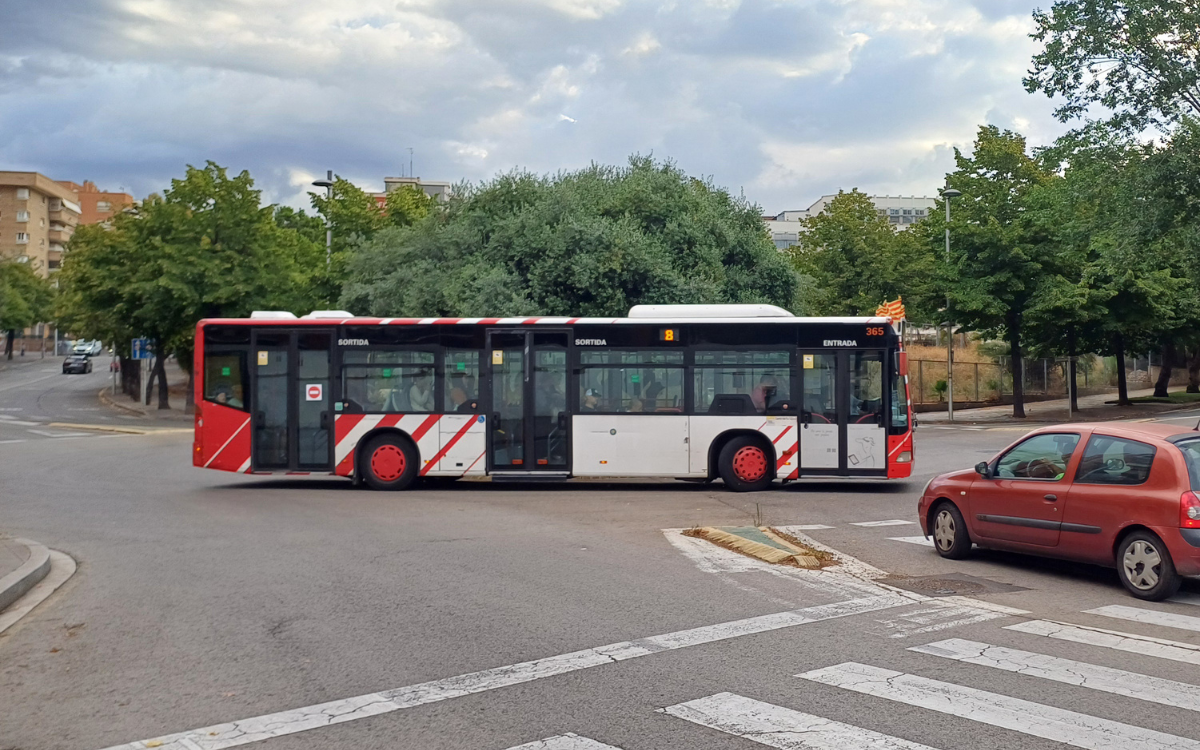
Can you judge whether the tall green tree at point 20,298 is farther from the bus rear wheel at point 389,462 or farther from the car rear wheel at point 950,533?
the car rear wheel at point 950,533

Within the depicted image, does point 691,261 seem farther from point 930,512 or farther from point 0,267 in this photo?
point 0,267

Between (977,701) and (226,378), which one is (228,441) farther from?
(977,701)

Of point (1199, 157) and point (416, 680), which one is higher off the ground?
point (1199, 157)

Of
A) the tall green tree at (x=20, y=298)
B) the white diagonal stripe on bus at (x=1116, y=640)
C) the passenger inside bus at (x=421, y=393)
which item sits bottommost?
the white diagonal stripe on bus at (x=1116, y=640)

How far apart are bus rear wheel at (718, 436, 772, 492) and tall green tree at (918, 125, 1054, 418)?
75.6ft

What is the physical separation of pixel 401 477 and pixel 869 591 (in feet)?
36.0

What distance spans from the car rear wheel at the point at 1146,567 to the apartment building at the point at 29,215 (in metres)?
131

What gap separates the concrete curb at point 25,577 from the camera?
9102 mm

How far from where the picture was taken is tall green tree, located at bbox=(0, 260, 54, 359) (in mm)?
95062

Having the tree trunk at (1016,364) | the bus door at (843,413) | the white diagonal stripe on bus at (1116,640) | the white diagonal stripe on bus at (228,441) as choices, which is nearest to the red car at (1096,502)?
the white diagonal stripe on bus at (1116,640)

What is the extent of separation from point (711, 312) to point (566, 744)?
544 inches

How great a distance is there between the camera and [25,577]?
9680 millimetres

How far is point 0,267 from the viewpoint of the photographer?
9500cm

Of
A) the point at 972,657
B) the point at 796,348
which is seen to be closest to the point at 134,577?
the point at 972,657
